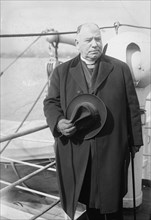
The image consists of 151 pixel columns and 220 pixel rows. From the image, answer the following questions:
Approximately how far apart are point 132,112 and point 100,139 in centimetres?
19

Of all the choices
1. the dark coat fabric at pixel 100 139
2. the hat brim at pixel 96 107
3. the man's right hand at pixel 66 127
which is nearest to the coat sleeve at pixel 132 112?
the dark coat fabric at pixel 100 139

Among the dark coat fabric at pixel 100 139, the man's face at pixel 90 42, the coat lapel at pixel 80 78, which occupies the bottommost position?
the dark coat fabric at pixel 100 139

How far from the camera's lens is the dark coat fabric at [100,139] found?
1.35 meters

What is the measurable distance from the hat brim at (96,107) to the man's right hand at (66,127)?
0.06 m

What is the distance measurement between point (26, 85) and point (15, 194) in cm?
2888

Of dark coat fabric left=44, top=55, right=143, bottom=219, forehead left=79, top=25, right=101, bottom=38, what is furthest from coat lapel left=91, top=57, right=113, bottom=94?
forehead left=79, top=25, right=101, bottom=38

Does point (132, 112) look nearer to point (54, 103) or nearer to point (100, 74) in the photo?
point (100, 74)

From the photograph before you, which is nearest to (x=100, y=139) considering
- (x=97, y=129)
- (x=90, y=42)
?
(x=97, y=129)

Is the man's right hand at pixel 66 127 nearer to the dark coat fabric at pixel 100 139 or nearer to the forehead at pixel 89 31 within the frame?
the dark coat fabric at pixel 100 139

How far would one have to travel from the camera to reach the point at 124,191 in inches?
56.7

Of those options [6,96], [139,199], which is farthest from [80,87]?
[6,96]

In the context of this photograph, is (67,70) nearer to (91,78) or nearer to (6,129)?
(91,78)

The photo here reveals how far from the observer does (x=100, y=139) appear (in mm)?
1348

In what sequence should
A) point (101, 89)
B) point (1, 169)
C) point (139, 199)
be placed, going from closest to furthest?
1. point (101, 89)
2. point (139, 199)
3. point (1, 169)
